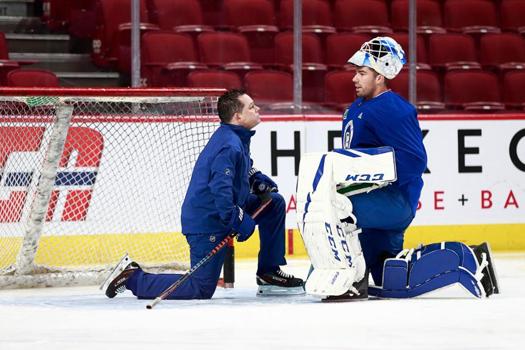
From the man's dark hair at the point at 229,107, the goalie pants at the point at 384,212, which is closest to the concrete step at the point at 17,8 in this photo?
the man's dark hair at the point at 229,107

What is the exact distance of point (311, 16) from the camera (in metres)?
8.94

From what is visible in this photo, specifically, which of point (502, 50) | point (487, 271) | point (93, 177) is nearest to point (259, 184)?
point (487, 271)

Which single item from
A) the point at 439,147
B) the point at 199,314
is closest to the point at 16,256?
the point at 199,314

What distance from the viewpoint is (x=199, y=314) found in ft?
17.4

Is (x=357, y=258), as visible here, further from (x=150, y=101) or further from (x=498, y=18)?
(x=498, y=18)

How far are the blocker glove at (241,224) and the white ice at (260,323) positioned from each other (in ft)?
1.00

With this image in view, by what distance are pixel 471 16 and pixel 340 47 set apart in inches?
45.5

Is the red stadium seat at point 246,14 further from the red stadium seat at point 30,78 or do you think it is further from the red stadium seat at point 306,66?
the red stadium seat at point 30,78

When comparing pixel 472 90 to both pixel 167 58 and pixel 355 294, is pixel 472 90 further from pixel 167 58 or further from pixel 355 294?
pixel 355 294

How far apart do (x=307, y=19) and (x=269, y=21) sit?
10.1 inches

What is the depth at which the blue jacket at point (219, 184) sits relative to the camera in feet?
19.0

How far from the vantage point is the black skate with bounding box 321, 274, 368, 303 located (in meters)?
5.84

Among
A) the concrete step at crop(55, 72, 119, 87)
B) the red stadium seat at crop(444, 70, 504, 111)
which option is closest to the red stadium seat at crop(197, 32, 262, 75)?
the concrete step at crop(55, 72, 119, 87)

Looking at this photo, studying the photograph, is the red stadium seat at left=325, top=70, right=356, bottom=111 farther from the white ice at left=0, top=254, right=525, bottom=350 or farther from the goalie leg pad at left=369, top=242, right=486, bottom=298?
the goalie leg pad at left=369, top=242, right=486, bottom=298
